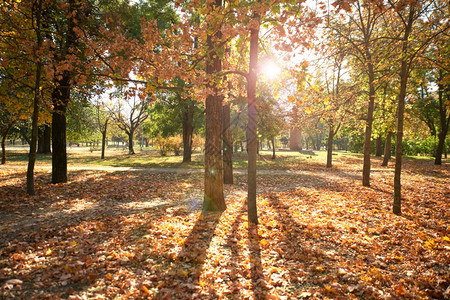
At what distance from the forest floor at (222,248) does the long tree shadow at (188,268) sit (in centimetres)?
2

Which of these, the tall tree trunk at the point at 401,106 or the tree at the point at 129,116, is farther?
the tree at the point at 129,116

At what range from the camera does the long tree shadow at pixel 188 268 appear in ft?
11.6

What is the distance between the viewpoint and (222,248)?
5.00 metres

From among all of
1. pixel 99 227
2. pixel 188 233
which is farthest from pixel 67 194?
pixel 188 233

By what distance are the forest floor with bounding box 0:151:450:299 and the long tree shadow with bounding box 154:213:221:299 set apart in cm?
2

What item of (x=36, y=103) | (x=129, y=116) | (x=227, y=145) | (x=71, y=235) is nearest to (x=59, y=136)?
(x=36, y=103)

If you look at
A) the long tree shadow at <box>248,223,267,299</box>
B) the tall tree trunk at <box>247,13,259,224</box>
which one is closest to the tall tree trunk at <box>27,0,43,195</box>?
the tall tree trunk at <box>247,13,259,224</box>

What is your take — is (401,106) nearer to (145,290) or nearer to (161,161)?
(145,290)

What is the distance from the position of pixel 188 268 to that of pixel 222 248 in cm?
100

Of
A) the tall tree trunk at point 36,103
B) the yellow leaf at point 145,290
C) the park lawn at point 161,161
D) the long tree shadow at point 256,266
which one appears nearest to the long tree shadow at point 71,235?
the yellow leaf at point 145,290

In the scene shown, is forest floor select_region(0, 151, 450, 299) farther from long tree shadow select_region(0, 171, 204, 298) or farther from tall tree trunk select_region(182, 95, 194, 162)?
tall tree trunk select_region(182, 95, 194, 162)

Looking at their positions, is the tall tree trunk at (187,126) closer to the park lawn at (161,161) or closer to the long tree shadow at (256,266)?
the park lawn at (161,161)

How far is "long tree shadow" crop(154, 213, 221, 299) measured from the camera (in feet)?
11.6

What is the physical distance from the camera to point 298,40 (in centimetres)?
496
